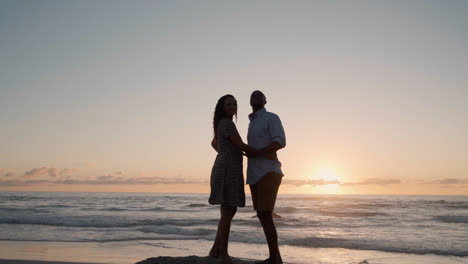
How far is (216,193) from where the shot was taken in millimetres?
4391

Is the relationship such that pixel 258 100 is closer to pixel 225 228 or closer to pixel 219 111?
pixel 219 111

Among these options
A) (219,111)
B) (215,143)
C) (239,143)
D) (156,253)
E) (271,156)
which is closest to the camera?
(239,143)

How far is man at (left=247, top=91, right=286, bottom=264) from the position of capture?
427 cm

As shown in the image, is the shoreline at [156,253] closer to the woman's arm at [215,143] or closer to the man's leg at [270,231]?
the man's leg at [270,231]

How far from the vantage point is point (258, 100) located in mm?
4465

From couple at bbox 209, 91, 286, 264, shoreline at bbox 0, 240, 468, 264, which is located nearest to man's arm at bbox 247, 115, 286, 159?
couple at bbox 209, 91, 286, 264

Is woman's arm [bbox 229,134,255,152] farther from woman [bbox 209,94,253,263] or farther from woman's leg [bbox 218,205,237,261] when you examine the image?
woman's leg [bbox 218,205,237,261]

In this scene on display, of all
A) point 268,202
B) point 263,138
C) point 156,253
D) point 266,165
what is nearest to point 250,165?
point 266,165

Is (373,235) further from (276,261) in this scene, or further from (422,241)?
(276,261)

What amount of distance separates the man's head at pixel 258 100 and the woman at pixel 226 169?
24cm

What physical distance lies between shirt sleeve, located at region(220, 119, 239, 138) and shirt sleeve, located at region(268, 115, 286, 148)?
0.40m

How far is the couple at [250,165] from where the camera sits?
14.0 feet

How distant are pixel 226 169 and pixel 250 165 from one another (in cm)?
29

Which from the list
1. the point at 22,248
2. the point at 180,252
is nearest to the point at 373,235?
the point at 180,252
